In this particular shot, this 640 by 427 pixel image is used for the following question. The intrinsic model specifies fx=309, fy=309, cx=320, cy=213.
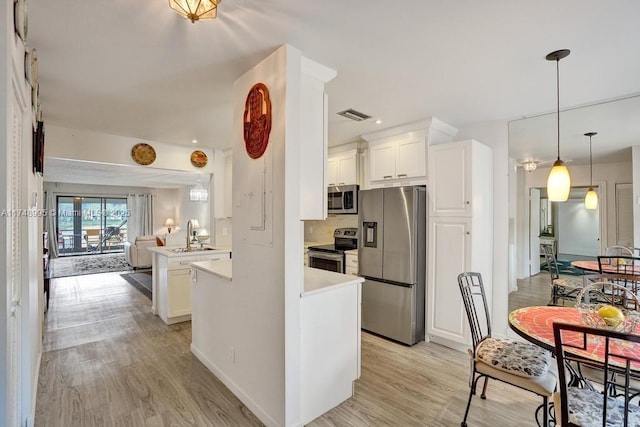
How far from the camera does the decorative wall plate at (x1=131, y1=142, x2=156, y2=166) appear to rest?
432 cm

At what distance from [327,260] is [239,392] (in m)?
2.19

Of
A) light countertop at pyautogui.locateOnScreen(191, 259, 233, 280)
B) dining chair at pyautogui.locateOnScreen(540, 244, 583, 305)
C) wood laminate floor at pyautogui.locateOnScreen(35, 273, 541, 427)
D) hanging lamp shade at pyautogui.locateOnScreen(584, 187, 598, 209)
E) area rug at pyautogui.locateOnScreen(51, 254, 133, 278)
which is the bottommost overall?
wood laminate floor at pyautogui.locateOnScreen(35, 273, 541, 427)

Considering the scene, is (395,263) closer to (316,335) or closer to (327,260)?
(327,260)

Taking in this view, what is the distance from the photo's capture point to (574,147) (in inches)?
120

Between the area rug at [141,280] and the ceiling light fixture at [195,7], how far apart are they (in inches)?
200

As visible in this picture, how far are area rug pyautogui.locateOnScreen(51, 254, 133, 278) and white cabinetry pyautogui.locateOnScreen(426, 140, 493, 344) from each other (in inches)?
301

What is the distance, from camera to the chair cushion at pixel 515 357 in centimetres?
182

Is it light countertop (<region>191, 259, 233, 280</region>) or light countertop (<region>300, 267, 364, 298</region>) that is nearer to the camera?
light countertop (<region>300, 267, 364, 298</region>)

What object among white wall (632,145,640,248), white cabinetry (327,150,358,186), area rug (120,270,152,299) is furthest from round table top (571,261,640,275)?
area rug (120,270,152,299)

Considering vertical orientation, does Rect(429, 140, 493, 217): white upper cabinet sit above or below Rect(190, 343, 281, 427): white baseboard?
above

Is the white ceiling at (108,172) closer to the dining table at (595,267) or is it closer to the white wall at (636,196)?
the dining table at (595,267)

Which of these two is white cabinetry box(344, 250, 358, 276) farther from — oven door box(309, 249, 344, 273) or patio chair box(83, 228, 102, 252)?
patio chair box(83, 228, 102, 252)

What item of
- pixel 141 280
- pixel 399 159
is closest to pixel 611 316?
pixel 399 159

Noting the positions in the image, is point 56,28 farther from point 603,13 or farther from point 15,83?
point 603,13
